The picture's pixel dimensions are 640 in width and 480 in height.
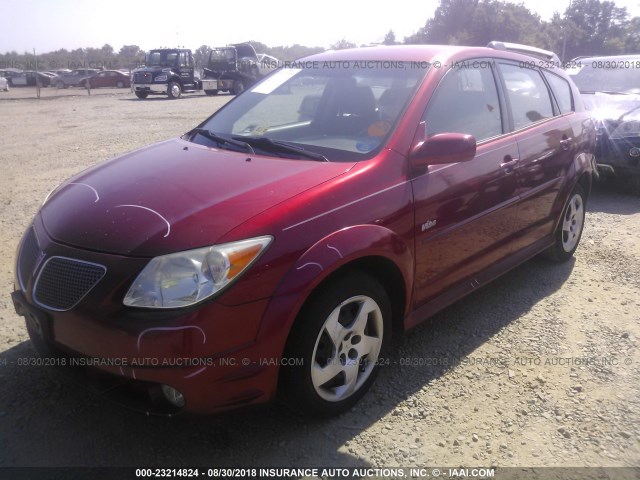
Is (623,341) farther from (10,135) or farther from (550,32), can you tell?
(550,32)

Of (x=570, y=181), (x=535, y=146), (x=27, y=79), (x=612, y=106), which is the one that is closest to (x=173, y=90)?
(x=27, y=79)

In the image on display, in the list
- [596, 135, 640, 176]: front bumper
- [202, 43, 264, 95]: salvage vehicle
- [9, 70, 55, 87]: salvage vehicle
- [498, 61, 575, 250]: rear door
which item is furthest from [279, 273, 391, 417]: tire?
[9, 70, 55, 87]: salvage vehicle

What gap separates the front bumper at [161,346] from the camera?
2.07 metres

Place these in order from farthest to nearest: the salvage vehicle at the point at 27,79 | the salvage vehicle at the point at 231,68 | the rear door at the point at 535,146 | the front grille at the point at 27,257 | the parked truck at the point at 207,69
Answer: the salvage vehicle at the point at 27,79, the salvage vehicle at the point at 231,68, the parked truck at the point at 207,69, the rear door at the point at 535,146, the front grille at the point at 27,257

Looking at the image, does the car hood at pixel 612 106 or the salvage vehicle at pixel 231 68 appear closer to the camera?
the car hood at pixel 612 106

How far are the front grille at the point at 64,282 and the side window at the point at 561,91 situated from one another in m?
3.78

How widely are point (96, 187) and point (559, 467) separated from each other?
101 inches

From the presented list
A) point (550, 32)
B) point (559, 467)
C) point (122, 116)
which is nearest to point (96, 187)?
point (559, 467)

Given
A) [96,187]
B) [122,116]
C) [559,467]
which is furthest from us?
[122,116]

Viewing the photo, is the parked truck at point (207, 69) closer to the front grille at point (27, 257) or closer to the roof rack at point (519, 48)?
the roof rack at point (519, 48)

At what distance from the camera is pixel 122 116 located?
16.2m

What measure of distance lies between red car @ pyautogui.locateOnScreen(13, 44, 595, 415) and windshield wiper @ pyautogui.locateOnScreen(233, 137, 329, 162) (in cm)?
1

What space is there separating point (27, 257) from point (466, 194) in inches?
91.7

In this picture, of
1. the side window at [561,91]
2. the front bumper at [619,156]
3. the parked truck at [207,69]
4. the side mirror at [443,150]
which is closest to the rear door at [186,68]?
the parked truck at [207,69]
